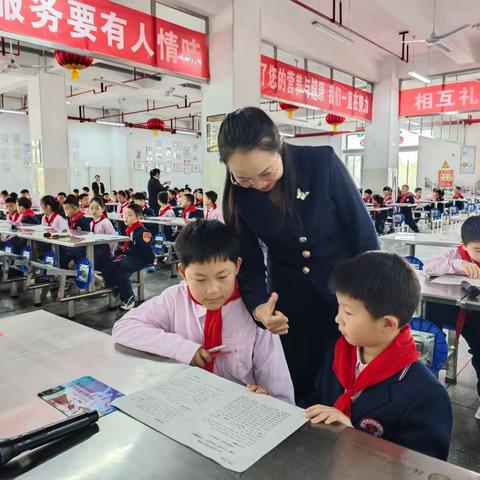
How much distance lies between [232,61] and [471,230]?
3924 millimetres

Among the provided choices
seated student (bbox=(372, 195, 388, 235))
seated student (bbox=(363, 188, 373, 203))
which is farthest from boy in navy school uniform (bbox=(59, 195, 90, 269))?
seated student (bbox=(363, 188, 373, 203))

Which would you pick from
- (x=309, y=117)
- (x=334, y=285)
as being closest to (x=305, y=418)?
(x=334, y=285)

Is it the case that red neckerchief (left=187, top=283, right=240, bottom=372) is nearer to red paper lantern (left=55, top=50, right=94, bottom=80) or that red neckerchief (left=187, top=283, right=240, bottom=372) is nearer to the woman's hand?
the woman's hand

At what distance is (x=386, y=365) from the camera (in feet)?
3.07

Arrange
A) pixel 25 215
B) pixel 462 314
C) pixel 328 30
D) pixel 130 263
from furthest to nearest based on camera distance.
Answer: pixel 25 215 → pixel 328 30 → pixel 130 263 → pixel 462 314

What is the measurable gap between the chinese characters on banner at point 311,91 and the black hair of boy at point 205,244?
212 inches

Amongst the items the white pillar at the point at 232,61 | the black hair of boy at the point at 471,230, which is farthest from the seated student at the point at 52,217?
the black hair of boy at the point at 471,230

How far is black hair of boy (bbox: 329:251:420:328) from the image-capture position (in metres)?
0.96

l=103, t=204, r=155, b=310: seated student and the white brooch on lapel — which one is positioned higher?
the white brooch on lapel

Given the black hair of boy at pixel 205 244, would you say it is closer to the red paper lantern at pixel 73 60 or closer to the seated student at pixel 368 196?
the red paper lantern at pixel 73 60

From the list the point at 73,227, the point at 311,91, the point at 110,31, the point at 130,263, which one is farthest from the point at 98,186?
the point at 130,263

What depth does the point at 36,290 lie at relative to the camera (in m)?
4.66

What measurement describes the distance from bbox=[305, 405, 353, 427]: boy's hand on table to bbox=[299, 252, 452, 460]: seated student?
45 mm

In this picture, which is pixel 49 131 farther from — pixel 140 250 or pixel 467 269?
pixel 467 269
